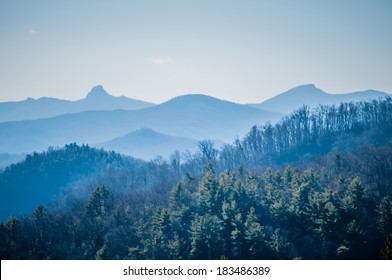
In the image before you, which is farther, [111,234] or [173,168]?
[173,168]

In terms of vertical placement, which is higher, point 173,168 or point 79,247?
point 173,168

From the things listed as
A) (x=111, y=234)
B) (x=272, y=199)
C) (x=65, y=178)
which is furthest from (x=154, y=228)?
(x=65, y=178)

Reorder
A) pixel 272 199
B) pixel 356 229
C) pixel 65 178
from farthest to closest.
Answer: pixel 65 178
pixel 272 199
pixel 356 229

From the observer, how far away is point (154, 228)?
51.2 metres

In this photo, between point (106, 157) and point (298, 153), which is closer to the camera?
point (298, 153)

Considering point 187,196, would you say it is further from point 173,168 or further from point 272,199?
point 173,168

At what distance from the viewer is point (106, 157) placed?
5684 inches

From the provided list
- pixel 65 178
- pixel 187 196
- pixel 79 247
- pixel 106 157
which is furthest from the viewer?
pixel 106 157

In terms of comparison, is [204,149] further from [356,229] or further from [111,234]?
[356,229]

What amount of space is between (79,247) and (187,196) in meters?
17.7
